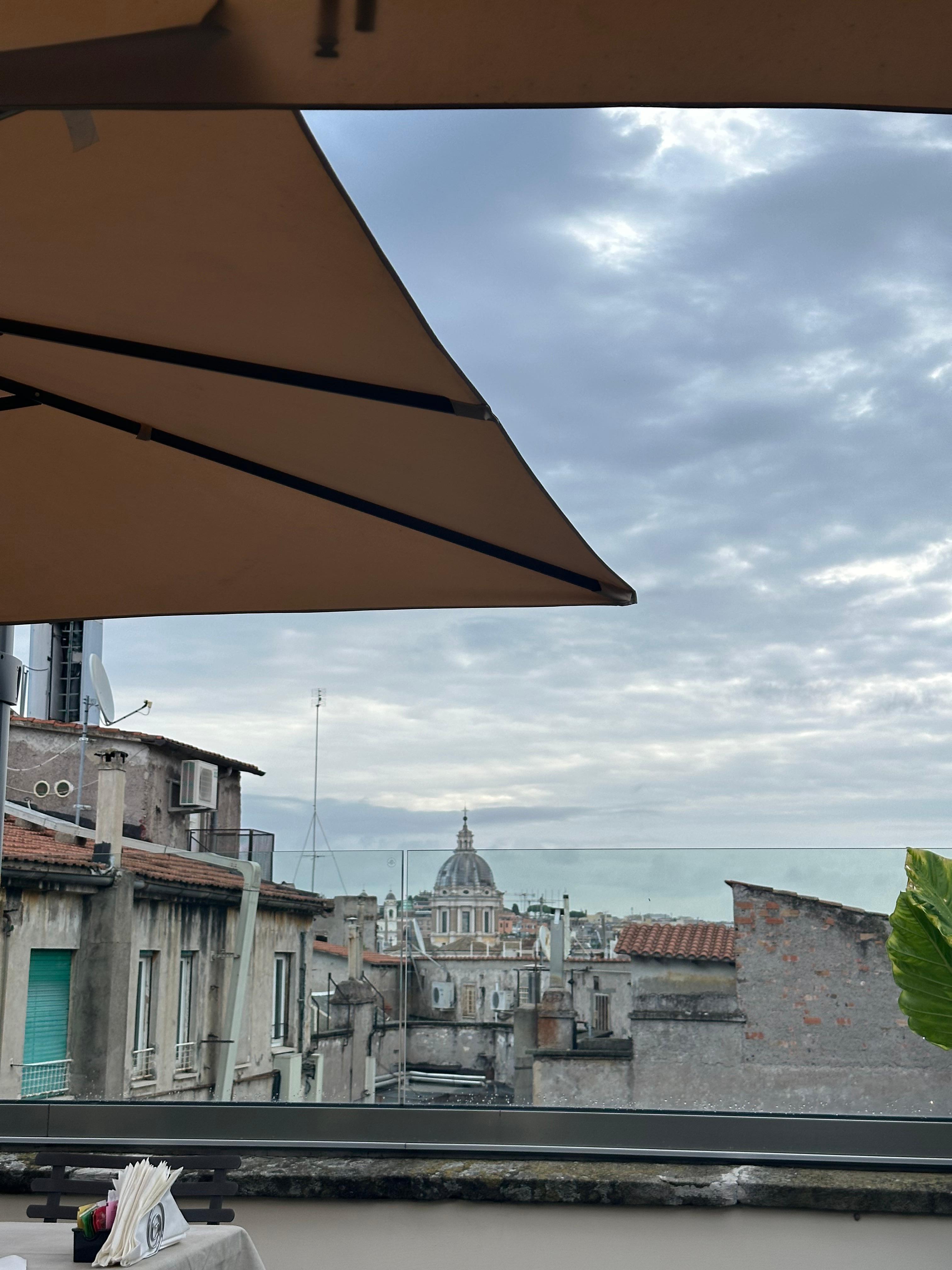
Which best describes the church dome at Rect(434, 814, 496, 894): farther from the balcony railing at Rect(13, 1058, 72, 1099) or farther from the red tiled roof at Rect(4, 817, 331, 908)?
the balcony railing at Rect(13, 1058, 72, 1099)

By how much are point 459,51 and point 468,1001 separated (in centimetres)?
304

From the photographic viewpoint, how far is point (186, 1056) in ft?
12.4

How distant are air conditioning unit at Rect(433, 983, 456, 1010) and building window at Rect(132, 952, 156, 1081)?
1.19 m

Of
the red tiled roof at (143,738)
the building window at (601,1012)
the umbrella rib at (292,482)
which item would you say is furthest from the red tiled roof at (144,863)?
the red tiled roof at (143,738)

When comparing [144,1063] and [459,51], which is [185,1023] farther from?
[459,51]

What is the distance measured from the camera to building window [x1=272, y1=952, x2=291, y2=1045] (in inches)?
146

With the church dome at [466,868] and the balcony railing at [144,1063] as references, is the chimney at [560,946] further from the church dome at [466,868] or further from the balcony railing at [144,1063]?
the balcony railing at [144,1063]

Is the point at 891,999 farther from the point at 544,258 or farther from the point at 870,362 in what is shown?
the point at 544,258

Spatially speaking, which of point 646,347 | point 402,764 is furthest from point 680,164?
point 402,764

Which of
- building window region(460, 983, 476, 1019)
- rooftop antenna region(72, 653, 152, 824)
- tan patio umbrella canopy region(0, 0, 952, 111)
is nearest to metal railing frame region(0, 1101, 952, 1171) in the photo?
building window region(460, 983, 476, 1019)

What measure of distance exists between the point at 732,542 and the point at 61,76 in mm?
8771

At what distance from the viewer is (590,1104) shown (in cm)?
313

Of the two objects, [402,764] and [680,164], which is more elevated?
[680,164]

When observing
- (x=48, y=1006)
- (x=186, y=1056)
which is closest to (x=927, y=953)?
(x=186, y=1056)
